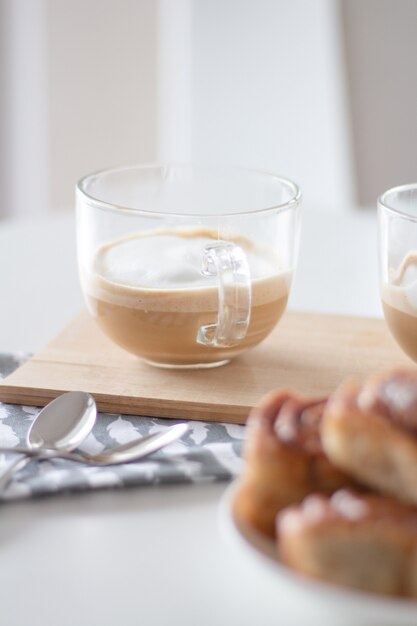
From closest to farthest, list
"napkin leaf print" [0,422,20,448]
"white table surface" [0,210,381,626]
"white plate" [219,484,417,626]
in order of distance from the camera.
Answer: "white plate" [219,484,417,626], "white table surface" [0,210,381,626], "napkin leaf print" [0,422,20,448]

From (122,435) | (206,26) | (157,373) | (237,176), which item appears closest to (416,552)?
(122,435)

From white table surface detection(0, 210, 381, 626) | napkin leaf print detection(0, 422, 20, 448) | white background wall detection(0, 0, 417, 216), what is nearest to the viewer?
white table surface detection(0, 210, 381, 626)

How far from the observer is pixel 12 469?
2.89 feet

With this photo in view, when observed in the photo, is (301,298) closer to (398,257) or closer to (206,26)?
(398,257)

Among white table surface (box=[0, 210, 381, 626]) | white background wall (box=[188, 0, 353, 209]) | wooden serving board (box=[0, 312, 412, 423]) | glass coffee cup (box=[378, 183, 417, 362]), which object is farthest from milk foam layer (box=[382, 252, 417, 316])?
white background wall (box=[188, 0, 353, 209])

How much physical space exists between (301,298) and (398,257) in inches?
16.4

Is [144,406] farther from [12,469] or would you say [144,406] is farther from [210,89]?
[210,89]

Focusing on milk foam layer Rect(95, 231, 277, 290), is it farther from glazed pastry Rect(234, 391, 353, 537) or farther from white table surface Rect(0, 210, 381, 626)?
glazed pastry Rect(234, 391, 353, 537)

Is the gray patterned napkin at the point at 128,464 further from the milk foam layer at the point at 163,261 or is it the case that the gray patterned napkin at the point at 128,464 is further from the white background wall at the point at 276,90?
the white background wall at the point at 276,90

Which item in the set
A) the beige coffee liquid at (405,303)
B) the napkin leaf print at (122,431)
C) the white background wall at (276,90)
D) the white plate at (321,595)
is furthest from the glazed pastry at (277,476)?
the white background wall at (276,90)

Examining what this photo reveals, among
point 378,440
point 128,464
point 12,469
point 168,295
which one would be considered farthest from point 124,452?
point 378,440

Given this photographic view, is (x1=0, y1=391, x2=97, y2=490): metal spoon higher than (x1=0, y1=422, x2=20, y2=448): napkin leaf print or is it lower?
higher

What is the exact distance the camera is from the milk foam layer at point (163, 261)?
1.14m

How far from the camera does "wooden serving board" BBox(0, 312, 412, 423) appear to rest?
1081 mm
